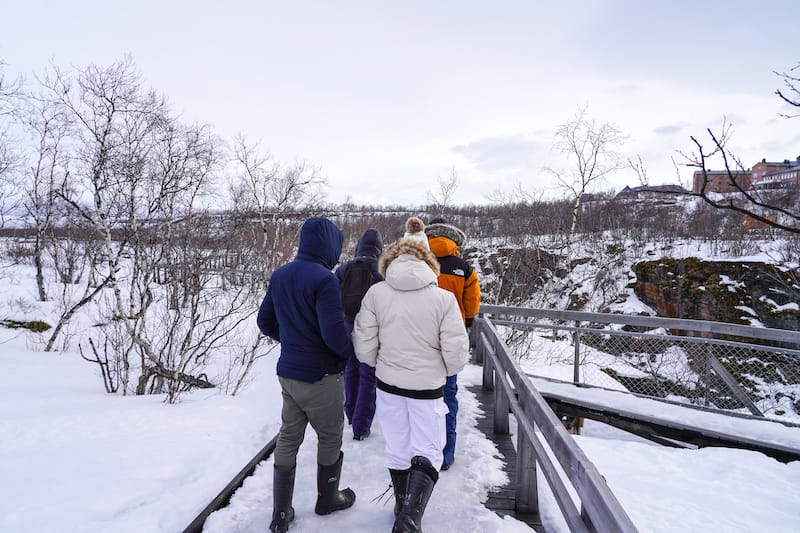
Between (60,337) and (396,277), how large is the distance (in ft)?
60.3

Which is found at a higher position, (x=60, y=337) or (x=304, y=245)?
(x=304, y=245)

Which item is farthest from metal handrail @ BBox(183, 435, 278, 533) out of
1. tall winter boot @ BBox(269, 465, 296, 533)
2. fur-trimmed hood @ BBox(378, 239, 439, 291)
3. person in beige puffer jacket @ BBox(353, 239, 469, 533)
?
fur-trimmed hood @ BBox(378, 239, 439, 291)

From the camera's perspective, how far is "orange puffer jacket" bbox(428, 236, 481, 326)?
3.29 metres

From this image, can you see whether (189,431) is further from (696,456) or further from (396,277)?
(696,456)

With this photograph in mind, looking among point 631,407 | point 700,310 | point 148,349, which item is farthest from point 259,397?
point 700,310

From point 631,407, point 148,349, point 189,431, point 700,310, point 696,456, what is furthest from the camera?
point 700,310

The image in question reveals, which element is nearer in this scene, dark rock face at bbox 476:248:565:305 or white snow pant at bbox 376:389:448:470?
white snow pant at bbox 376:389:448:470

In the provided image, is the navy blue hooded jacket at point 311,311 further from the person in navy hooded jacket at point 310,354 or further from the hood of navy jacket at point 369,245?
the hood of navy jacket at point 369,245

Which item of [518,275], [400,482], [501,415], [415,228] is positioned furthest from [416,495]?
[518,275]

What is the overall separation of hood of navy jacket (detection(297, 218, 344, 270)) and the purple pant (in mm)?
1431

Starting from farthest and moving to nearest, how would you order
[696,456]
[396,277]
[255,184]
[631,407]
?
1. [255,184]
2. [631,407]
3. [696,456]
4. [396,277]

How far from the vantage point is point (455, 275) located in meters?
3.29

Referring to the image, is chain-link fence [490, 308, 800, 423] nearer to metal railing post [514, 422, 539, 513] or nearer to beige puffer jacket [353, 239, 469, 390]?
metal railing post [514, 422, 539, 513]

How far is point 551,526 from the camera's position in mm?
2658
